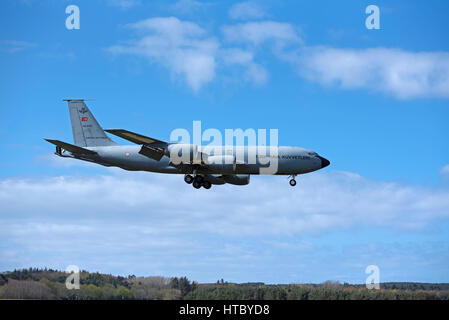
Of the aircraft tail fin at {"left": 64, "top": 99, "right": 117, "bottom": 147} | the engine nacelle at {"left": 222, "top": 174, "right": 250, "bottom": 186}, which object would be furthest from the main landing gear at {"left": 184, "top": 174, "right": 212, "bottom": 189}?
the aircraft tail fin at {"left": 64, "top": 99, "right": 117, "bottom": 147}

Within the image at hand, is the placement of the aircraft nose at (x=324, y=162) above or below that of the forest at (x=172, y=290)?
above

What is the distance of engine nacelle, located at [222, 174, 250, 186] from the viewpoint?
257 feet

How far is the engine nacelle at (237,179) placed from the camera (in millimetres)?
78400

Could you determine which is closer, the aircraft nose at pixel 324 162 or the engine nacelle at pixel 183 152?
the engine nacelle at pixel 183 152

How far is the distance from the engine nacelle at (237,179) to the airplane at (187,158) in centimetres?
17

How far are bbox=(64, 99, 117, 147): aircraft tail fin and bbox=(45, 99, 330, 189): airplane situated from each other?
135mm

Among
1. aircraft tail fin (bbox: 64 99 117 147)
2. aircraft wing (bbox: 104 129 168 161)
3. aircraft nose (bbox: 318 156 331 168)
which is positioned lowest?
aircraft nose (bbox: 318 156 331 168)

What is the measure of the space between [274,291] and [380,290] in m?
10.2

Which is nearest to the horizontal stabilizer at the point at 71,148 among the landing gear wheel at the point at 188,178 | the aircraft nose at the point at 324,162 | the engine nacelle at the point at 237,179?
the landing gear wheel at the point at 188,178

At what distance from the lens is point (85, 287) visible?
197 ft

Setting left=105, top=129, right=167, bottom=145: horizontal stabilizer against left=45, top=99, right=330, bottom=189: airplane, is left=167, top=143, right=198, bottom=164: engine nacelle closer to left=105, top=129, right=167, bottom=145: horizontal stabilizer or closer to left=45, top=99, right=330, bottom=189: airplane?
left=45, top=99, right=330, bottom=189: airplane

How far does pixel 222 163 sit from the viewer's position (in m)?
69.4

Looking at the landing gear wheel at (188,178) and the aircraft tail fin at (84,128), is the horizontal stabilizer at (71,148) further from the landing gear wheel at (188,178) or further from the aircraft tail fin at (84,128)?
the landing gear wheel at (188,178)
